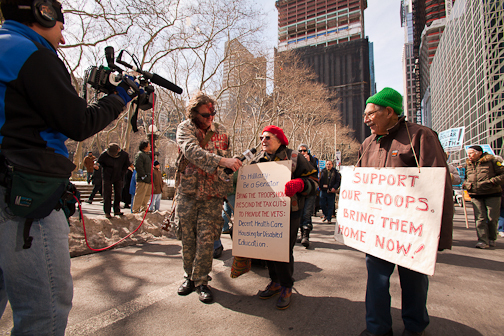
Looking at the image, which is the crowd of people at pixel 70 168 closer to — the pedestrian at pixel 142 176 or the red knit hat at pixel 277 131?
the red knit hat at pixel 277 131

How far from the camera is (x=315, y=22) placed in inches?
4200

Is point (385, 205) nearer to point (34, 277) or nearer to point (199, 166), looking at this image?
point (199, 166)

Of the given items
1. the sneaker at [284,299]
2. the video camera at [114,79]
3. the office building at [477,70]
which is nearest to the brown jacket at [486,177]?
the sneaker at [284,299]

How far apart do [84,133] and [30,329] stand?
944mm

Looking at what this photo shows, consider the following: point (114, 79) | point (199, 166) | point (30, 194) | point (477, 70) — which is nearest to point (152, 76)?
point (114, 79)

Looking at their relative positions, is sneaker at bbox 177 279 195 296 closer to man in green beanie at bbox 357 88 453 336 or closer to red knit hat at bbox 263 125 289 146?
man in green beanie at bbox 357 88 453 336

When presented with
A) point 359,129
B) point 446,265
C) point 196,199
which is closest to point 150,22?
point 196,199

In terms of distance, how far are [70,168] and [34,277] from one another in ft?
1.77

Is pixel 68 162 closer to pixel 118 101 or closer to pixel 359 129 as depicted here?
pixel 118 101

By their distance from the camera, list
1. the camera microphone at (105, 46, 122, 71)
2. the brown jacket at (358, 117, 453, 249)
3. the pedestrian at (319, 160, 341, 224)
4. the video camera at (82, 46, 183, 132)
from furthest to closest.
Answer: the pedestrian at (319, 160, 341, 224)
the brown jacket at (358, 117, 453, 249)
the camera microphone at (105, 46, 122, 71)
the video camera at (82, 46, 183, 132)

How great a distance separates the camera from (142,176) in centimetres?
743

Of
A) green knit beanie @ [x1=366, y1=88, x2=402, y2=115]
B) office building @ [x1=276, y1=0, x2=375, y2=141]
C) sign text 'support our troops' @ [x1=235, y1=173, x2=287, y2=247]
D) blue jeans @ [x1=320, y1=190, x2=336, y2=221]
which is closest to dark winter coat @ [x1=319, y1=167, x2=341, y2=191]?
blue jeans @ [x1=320, y1=190, x2=336, y2=221]

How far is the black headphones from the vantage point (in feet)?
4.39

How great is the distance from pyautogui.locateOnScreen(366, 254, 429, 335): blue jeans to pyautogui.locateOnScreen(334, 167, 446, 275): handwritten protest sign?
0.20 metres
